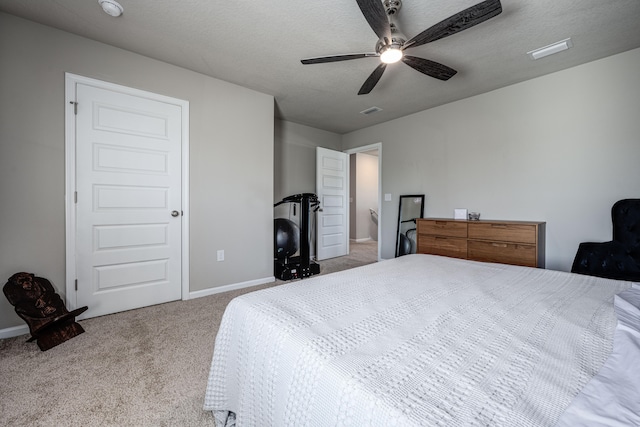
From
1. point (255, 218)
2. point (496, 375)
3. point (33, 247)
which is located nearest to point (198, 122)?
point (255, 218)

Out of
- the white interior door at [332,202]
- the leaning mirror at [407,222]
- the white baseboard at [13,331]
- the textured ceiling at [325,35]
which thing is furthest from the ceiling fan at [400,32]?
the white baseboard at [13,331]

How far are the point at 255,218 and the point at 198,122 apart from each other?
132 cm

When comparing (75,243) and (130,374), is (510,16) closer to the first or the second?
(130,374)

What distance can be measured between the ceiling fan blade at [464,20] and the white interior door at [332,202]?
2.97 meters

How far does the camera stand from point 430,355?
27.8 inches

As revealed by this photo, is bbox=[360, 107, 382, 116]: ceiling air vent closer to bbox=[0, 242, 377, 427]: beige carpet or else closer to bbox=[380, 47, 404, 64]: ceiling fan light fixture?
bbox=[380, 47, 404, 64]: ceiling fan light fixture

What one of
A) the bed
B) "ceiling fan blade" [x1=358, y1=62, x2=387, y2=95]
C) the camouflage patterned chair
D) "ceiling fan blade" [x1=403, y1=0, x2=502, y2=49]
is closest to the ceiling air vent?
"ceiling fan blade" [x1=358, y1=62, x2=387, y2=95]

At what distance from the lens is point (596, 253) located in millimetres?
2240

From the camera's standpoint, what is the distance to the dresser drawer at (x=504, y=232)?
105 inches

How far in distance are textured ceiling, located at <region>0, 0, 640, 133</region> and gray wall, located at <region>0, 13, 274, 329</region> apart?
6.6 inches

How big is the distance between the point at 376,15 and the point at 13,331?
3.62 meters

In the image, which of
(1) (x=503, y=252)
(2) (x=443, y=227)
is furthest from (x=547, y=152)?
(2) (x=443, y=227)

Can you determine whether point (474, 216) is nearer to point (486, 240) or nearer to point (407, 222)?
point (486, 240)

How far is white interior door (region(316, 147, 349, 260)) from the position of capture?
4758mm
